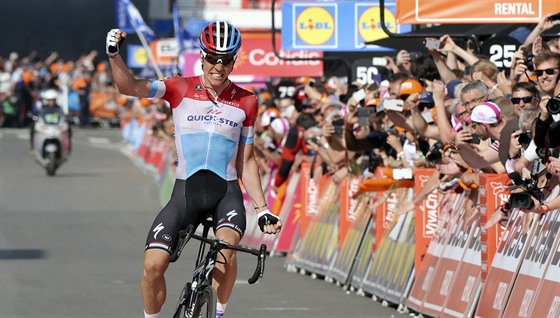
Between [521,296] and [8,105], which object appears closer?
[521,296]

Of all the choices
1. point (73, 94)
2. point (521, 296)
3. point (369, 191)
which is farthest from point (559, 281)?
point (73, 94)

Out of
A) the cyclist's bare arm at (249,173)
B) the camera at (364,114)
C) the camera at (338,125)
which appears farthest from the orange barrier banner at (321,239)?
the cyclist's bare arm at (249,173)

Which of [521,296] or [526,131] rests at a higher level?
[526,131]

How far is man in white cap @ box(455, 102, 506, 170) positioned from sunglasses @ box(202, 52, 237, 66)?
2.85 m

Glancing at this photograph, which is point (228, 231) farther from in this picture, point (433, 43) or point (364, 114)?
point (364, 114)

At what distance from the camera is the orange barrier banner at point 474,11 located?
14.5 m

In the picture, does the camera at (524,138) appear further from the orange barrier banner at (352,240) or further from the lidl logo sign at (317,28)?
the lidl logo sign at (317,28)

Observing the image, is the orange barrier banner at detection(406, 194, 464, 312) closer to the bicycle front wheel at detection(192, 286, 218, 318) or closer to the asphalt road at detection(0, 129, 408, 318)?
the asphalt road at detection(0, 129, 408, 318)

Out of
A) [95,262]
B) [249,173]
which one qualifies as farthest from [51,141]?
[249,173]

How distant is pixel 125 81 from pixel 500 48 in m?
7.29

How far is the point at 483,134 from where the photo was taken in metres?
12.1

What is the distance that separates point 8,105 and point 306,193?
4307 centimetres

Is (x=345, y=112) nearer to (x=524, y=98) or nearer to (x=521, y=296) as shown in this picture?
(x=524, y=98)

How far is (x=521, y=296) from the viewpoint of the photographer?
1071 centimetres
